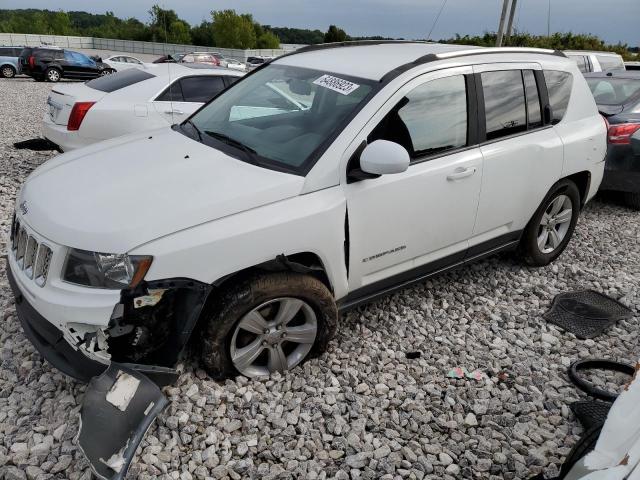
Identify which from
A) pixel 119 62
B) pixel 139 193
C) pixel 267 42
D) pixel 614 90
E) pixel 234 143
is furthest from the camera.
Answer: pixel 267 42

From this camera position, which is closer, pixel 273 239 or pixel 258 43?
pixel 273 239

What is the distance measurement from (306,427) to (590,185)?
3458 mm

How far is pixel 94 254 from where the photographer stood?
2354 millimetres

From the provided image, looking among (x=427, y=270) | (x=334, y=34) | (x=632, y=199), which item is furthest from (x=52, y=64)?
(x=334, y=34)

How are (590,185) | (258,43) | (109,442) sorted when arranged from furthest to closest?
(258,43) < (590,185) < (109,442)

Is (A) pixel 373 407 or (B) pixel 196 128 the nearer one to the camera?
(A) pixel 373 407

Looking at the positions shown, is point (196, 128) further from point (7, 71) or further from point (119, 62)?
point (119, 62)

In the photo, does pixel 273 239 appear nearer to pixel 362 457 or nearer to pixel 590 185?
pixel 362 457

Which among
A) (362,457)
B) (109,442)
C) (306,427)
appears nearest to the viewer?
(109,442)

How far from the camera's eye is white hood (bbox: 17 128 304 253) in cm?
240

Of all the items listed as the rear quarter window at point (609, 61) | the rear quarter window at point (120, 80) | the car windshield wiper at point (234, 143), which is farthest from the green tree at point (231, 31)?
the car windshield wiper at point (234, 143)

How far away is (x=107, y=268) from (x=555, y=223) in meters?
3.74

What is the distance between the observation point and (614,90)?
6645 millimetres

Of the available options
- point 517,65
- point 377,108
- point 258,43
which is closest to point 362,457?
point 377,108
